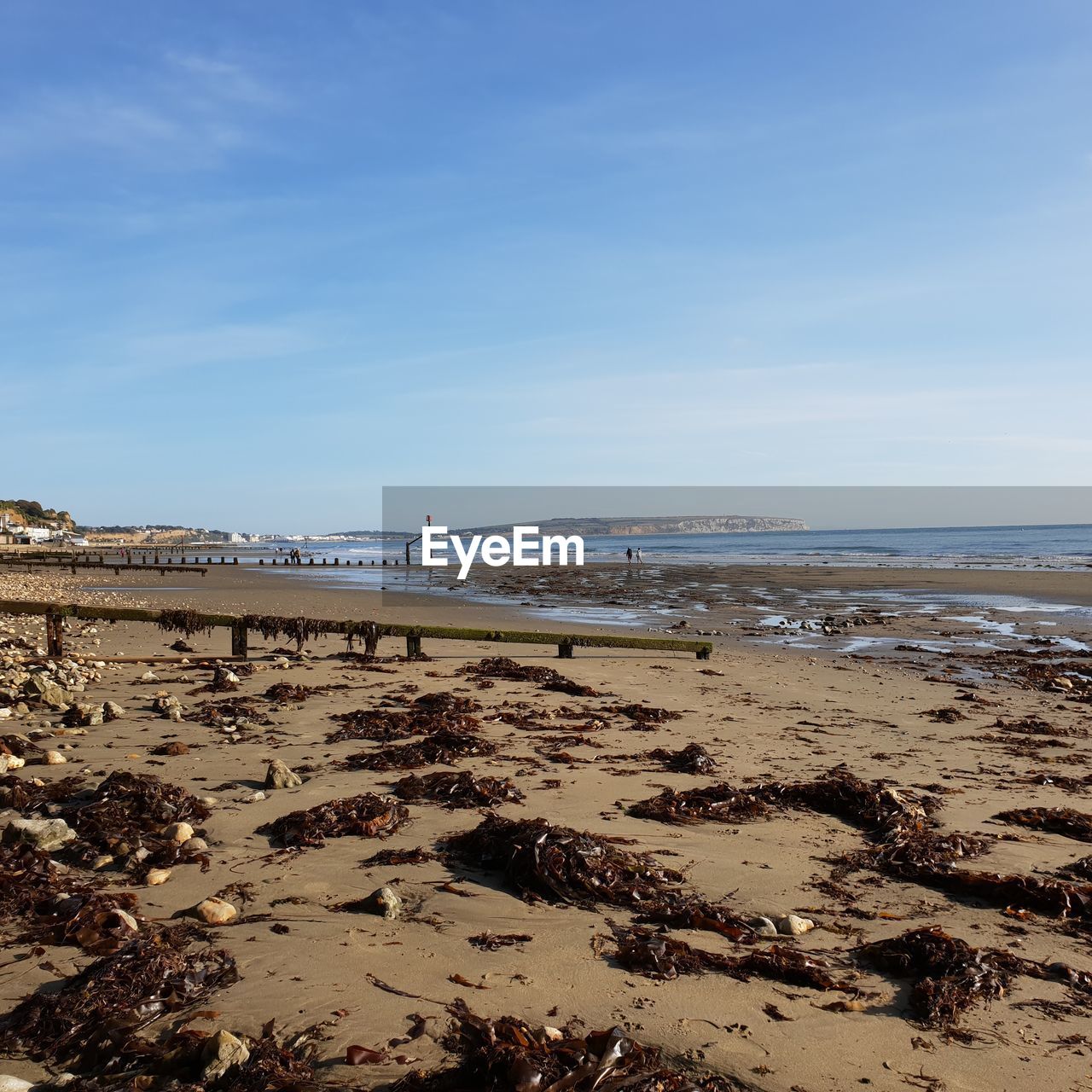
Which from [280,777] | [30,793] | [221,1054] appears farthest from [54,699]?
[221,1054]

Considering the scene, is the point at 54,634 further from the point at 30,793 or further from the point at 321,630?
the point at 30,793

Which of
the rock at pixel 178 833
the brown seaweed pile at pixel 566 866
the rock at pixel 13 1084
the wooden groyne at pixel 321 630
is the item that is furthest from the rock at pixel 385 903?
the wooden groyne at pixel 321 630

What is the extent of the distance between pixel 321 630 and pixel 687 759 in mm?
7634

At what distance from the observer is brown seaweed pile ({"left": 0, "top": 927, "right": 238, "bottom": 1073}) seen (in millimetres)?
3115

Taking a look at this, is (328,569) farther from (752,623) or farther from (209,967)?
(209,967)

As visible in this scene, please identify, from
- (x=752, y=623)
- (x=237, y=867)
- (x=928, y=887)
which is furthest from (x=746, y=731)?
(x=752, y=623)

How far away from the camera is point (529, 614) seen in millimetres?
24234

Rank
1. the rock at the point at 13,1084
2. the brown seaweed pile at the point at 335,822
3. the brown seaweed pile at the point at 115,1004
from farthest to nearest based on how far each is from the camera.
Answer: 1. the brown seaweed pile at the point at 335,822
2. the brown seaweed pile at the point at 115,1004
3. the rock at the point at 13,1084

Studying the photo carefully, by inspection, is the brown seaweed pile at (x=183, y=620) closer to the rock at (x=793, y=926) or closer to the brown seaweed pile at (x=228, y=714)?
the brown seaweed pile at (x=228, y=714)

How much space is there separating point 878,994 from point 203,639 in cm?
1413

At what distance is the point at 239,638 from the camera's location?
12898 millimetres

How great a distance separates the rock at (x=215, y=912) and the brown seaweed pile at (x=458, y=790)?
2.13m

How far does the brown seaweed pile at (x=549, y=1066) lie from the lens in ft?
9.62

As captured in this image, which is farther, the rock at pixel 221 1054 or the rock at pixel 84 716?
the rock at pixel 84 716
